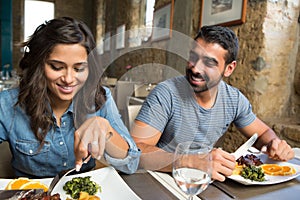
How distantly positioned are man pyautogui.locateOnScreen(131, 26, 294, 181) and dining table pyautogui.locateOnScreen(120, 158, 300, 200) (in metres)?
0.03

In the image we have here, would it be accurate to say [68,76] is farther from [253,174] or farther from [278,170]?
[278,170]

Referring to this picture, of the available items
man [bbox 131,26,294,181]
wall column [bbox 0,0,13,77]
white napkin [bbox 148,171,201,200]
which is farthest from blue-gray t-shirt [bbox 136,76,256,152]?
wall column [bbox 0,0,13,77]

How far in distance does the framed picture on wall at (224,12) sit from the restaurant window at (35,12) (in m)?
7.07

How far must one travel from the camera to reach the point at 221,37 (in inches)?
37.9

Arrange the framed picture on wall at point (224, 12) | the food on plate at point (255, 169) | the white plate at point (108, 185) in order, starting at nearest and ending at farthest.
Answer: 1. the white plate at point (108, 185)
2. the food on plate at point (255, 169)
3. the framed picture on wall at point (224, 12)

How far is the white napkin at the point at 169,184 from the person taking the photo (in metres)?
0.58

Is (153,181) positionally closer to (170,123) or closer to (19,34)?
(170,123)

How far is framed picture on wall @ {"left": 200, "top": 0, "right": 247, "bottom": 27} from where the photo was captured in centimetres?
176

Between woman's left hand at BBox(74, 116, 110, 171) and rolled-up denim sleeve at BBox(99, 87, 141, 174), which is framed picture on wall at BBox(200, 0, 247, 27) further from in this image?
woman's left hand at BBox(74, 116, 110, 171)

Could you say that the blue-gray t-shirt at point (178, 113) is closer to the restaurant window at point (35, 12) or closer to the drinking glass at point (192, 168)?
the drinking glass at point (192, 168)

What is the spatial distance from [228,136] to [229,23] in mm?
844

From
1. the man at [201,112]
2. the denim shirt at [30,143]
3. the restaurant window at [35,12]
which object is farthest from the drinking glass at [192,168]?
the restaurant window at [35,12]

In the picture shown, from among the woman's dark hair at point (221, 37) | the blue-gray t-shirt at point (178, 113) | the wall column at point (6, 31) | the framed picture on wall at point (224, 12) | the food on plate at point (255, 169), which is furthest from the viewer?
the wall column at point (6, 31)

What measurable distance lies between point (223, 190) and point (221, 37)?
0.59m
